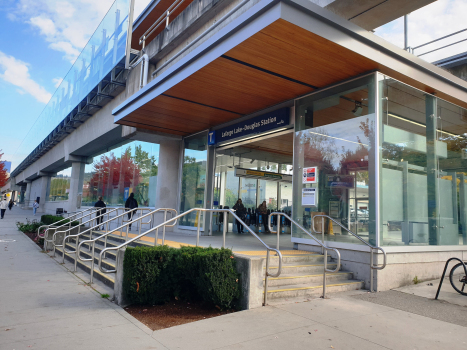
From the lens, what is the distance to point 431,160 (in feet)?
27.3

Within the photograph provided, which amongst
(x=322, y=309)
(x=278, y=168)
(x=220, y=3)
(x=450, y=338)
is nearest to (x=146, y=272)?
(x=322, y=309)

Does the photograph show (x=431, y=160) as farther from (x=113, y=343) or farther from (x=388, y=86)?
(x=113, y=343)

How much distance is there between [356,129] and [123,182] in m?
15.2

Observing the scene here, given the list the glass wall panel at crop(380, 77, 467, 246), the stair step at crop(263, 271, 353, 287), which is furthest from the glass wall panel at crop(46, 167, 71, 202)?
the glass wall panel at crop(380, 77, 467, 246)

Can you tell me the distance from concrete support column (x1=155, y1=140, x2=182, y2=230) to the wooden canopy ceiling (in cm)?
312

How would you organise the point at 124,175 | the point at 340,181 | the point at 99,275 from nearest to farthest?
1. the point at 99,275
2. the point at 340,181
3. the point at 124,175

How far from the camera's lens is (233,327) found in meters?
4.41

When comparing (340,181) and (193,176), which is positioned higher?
(193,176)

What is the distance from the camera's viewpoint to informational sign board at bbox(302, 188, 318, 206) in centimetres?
823

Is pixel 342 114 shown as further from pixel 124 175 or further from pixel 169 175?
pixel 124 175

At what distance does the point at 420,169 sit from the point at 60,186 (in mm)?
35186

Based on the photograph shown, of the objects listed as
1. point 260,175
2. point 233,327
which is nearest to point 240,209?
point 260,175

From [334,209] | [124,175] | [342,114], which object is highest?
[342,114]

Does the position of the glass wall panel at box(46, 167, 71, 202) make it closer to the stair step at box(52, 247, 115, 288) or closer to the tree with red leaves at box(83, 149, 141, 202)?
the tree with red leaves at box(83, 149, 141, 202)
